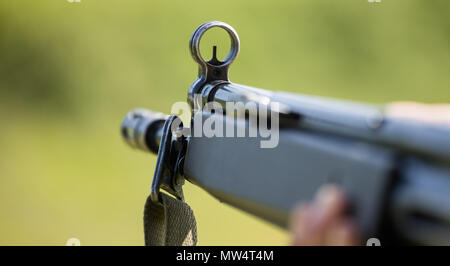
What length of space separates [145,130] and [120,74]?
167 centimetres

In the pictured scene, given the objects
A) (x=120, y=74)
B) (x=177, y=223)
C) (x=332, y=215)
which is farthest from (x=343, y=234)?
(x=120, y=74)

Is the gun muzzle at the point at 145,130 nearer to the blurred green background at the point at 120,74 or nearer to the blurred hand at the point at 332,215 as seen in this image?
the blurred hand at the point at 332,215

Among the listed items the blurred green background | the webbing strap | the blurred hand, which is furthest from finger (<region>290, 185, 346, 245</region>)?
the blurred green background

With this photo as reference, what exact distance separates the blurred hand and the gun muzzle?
0.82ft

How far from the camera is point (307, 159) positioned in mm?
317

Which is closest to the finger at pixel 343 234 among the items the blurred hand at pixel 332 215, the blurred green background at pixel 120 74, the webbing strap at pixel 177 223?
the blurred hand at pixel 332 215

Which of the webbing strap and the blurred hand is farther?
the webbing strap

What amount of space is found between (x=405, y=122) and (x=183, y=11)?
6.41 ft

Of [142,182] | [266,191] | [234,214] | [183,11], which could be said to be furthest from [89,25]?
[266,191]

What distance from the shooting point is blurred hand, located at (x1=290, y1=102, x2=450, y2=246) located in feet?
0.93

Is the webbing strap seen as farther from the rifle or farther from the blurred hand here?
the blurred hand

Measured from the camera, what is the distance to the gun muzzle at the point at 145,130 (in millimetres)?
548

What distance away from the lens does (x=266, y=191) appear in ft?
1.13

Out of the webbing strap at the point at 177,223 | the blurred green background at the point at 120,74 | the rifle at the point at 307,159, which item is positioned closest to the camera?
the rifle at the point at 307,159
